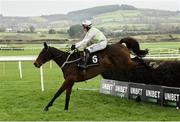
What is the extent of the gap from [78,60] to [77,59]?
4 cm

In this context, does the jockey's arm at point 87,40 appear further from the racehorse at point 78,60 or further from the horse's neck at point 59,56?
the horse's neck at point 59,56

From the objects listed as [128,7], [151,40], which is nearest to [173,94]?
[151,40]

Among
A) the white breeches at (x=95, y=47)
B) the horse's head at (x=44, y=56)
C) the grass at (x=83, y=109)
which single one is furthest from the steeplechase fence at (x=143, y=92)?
the horse's head at (x=44, y=56)

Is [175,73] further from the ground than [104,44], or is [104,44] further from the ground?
[104,44]

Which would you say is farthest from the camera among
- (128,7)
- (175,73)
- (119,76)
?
(128,7)

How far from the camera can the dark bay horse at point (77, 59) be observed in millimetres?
9422

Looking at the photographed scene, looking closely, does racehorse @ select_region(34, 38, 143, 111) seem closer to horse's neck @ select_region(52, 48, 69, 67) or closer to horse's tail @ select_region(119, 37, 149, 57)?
horse's neck @ select_region(52, 48, 69, 67)

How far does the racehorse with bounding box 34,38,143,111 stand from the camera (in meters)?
9.42

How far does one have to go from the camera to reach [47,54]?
9.72 m

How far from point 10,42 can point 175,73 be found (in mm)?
53489

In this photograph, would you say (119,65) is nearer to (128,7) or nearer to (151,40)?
(151,40)

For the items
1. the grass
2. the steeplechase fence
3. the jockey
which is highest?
the jockey

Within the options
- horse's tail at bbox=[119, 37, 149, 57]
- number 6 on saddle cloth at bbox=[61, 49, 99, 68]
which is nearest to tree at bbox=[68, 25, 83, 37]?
horse's tail at bbox=[119, 37, 149, 57]

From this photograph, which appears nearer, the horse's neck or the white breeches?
the white breeches
